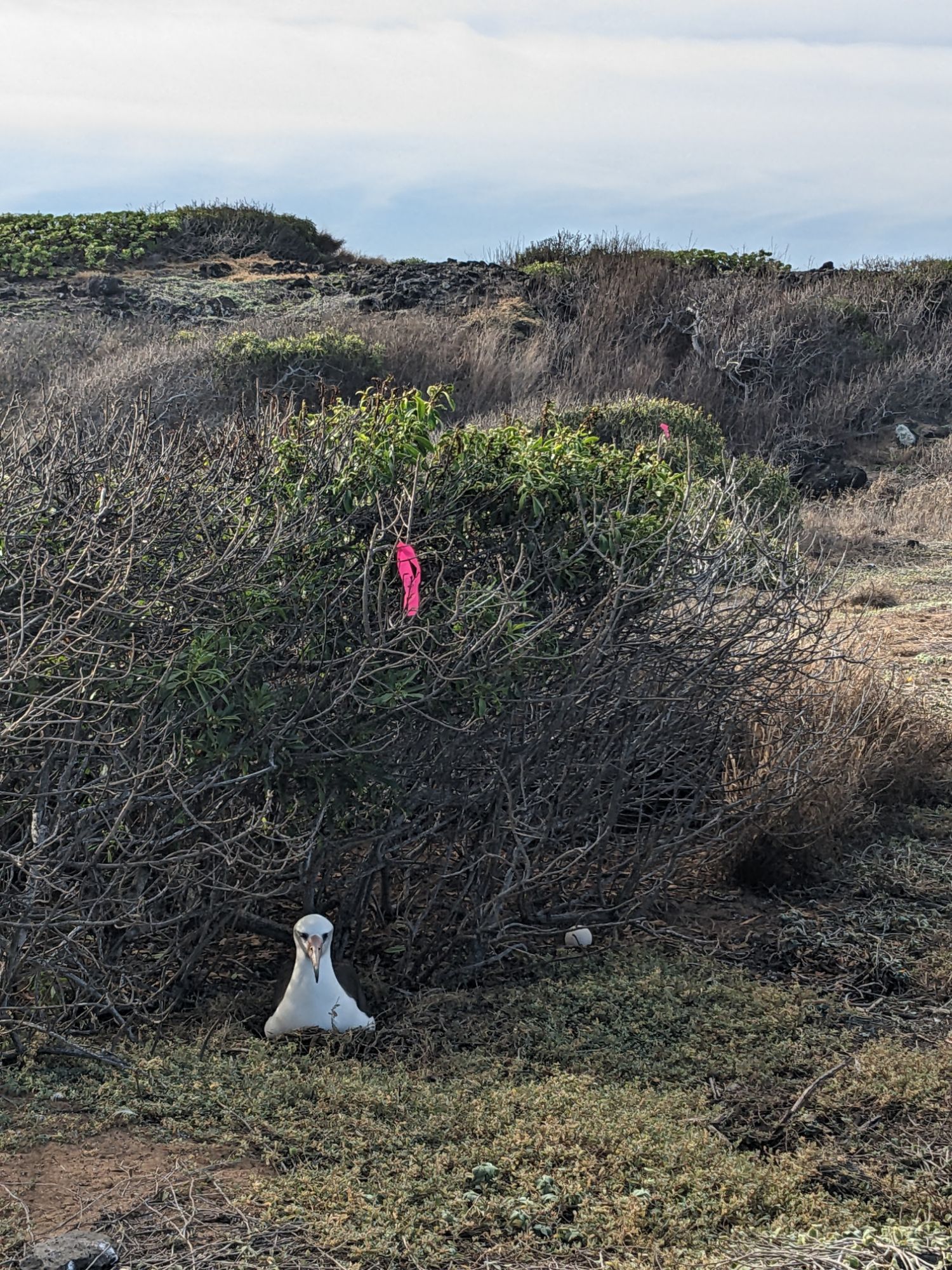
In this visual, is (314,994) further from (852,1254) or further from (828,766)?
(828,766)

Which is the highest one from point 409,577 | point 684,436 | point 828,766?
point 684,436

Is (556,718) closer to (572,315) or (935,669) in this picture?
(935,669)

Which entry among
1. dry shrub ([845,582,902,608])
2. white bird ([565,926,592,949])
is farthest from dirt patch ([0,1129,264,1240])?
dry shrub ([845,582,902,608])

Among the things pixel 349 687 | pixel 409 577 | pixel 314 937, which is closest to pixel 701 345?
pixel 409 577

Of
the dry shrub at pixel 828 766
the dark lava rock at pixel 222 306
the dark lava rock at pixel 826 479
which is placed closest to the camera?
the dry shrub at pixel 828 766

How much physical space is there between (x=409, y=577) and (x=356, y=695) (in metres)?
0.40

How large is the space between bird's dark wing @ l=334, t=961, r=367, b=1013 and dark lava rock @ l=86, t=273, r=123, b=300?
1935cm

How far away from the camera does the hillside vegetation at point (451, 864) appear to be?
9.59 ft

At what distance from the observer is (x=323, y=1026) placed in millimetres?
3736

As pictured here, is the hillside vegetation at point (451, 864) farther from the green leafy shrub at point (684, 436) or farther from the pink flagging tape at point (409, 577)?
the green leafy shrub at point (684, 436)

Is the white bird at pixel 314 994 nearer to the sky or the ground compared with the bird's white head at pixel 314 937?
nearer to the ground

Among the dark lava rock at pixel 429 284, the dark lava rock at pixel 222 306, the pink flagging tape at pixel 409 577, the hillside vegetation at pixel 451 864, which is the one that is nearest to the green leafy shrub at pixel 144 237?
the dark lava rock at pixel 429 284

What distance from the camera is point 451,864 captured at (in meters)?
4.57

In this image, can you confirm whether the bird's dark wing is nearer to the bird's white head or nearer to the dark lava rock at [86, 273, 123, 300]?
the bird's white head
